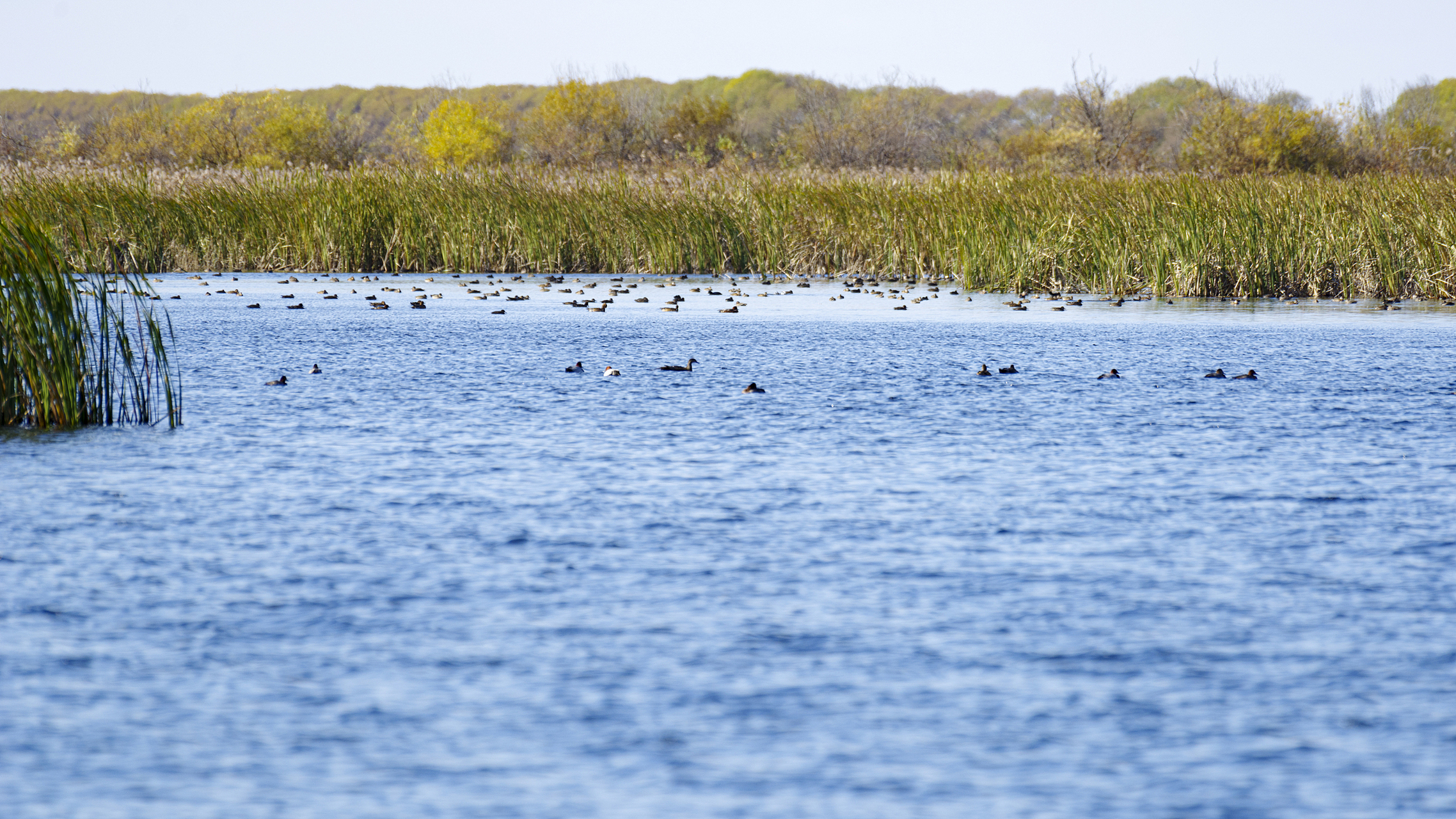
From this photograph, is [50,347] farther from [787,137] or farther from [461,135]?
[461,135]

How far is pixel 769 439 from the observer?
262 inches

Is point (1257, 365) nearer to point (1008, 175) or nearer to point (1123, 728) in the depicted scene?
point (1123, 728)

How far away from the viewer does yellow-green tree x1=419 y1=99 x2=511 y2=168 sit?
172 feet

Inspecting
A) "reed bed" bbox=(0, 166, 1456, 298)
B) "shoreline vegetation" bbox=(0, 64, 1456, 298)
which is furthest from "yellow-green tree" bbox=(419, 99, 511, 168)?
"reed bed" bbox=(0, 166, 1456, 298)

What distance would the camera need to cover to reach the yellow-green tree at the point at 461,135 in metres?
52.4

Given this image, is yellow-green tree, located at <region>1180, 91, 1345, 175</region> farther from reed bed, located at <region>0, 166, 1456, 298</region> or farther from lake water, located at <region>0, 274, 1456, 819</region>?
lake water, located at <region>0, 274, 1456, 819</region>

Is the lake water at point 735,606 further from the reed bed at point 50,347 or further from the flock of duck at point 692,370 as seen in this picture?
the flock of duck at point 692,370

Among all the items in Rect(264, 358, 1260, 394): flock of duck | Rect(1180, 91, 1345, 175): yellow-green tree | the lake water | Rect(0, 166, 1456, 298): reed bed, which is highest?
Rect(1180, 91, 1345, 175): yellow-green tree

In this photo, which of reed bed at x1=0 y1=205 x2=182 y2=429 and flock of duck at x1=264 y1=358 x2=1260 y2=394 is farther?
flock of duck at x1=264 y1=358 x2=1260 y2=394

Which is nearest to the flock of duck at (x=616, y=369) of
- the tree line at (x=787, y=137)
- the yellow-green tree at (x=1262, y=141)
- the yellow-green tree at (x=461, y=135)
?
the tree line at (x=787, y=137)

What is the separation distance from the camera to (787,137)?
4394 cm

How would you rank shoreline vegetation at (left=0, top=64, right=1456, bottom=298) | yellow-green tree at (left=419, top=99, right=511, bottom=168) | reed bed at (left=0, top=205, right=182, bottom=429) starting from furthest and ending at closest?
yellow-green tree at (left=419, top=99, right=511, bottom=168) < shoreline vegetation at (left=0, top=64, right=1456, bottom=298) < reed bed at (left=0, top=205, right=182, bottom=429)

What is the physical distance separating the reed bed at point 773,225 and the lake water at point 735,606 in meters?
7.65

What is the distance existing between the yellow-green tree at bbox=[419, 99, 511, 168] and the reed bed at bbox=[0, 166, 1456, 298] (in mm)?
31884
